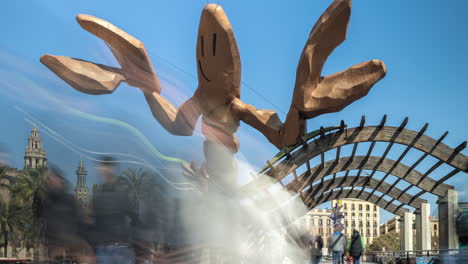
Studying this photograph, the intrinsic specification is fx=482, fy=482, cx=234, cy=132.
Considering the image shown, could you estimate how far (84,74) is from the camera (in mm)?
4664

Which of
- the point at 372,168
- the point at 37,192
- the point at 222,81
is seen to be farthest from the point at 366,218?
the point at 37,192

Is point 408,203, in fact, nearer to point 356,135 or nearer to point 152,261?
point 356,135

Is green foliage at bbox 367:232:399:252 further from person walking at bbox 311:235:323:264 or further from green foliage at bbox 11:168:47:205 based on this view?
green foliage at bbox 11:168:47:205

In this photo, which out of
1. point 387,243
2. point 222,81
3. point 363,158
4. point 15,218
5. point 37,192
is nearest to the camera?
point 37,192

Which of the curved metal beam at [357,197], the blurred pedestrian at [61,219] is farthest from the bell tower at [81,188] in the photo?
the curved metal beam at [357,197]

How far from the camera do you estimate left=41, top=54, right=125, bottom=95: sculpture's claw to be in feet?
14.1

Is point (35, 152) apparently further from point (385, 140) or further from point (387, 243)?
point (387, 243)

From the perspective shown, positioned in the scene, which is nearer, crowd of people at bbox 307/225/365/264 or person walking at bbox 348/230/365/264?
crowd of people at bbox 307/225/365/264

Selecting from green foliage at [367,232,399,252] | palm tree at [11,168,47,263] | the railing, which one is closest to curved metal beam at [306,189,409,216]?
the railing

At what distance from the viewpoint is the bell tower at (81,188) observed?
3.12 metres

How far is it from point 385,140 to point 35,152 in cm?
1248

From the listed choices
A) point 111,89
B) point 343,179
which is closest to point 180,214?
point 111,89

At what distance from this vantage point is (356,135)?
1393 centimetres

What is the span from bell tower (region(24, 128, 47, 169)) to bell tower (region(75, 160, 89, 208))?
0.25 meters
